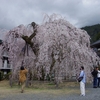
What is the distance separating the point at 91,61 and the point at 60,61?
3.02 metres

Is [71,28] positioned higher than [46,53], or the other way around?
[71,28]

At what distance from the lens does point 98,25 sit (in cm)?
5384

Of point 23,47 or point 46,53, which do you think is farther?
point 23,47

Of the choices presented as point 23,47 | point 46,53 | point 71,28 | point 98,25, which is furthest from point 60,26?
point 98,25

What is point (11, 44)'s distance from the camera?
14938mm

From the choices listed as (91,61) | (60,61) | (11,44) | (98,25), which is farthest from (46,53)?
(98,25)

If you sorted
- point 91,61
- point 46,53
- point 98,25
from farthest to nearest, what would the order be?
point 98,25, point 91,61, point 46,53

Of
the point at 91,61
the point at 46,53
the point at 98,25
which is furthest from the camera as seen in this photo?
the point at 98,25

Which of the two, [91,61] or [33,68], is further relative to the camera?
[91,61]

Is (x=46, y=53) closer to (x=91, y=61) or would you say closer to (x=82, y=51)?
(x=82, y=51)

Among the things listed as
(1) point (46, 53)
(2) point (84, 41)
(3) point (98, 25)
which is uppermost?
(3) point (98, 25)

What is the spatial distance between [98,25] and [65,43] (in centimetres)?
4252

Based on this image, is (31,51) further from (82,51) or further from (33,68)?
(82,51)

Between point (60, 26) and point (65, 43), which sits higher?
point (60, 26)
